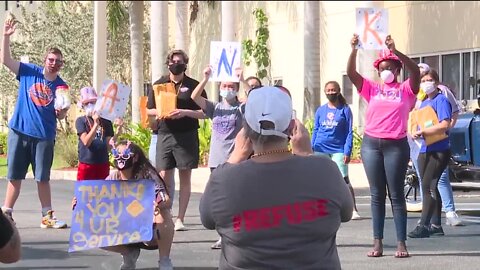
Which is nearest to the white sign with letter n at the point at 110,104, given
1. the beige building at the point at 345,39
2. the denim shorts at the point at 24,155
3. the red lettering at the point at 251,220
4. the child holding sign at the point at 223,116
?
the child holding sign at the point at 223,116

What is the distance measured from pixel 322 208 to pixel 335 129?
699 centimetres

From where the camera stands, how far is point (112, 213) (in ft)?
24.3

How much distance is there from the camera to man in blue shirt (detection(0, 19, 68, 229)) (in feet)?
31.9

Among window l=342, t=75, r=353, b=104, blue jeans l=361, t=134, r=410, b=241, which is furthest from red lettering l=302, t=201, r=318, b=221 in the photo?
window l=342, t=75, r=353, b=104

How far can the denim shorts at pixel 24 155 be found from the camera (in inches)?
384

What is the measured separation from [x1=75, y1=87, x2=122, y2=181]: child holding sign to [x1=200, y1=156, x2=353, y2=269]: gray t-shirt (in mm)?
5628

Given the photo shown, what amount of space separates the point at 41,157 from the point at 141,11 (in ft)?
52.5

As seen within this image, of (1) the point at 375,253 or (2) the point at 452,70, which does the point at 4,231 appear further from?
(2) the point at 452,70

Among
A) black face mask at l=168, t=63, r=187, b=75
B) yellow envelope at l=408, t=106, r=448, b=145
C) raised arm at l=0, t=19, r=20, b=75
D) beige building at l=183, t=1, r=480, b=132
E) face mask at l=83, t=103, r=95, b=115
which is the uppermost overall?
beige building at l=183, t=1, r=480, b=132

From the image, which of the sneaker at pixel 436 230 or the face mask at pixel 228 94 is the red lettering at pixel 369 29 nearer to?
the face mask at pixel 228 94

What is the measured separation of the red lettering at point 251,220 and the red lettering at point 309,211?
0.21 m

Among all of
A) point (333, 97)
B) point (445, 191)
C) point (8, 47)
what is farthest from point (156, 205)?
point (333, 97)

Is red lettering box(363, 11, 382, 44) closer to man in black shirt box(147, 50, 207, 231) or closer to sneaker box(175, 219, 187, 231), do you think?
man in black shirt box(147, 50, 207, 231)

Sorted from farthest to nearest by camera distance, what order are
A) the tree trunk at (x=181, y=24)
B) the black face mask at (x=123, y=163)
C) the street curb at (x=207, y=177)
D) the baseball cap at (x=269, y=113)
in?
the tree trunk at (x=181, y=24)
the street curb at (x=207, y=177)
the black face mask at (x=123, y=163)
the baseball cap at (x=269, y=113)
